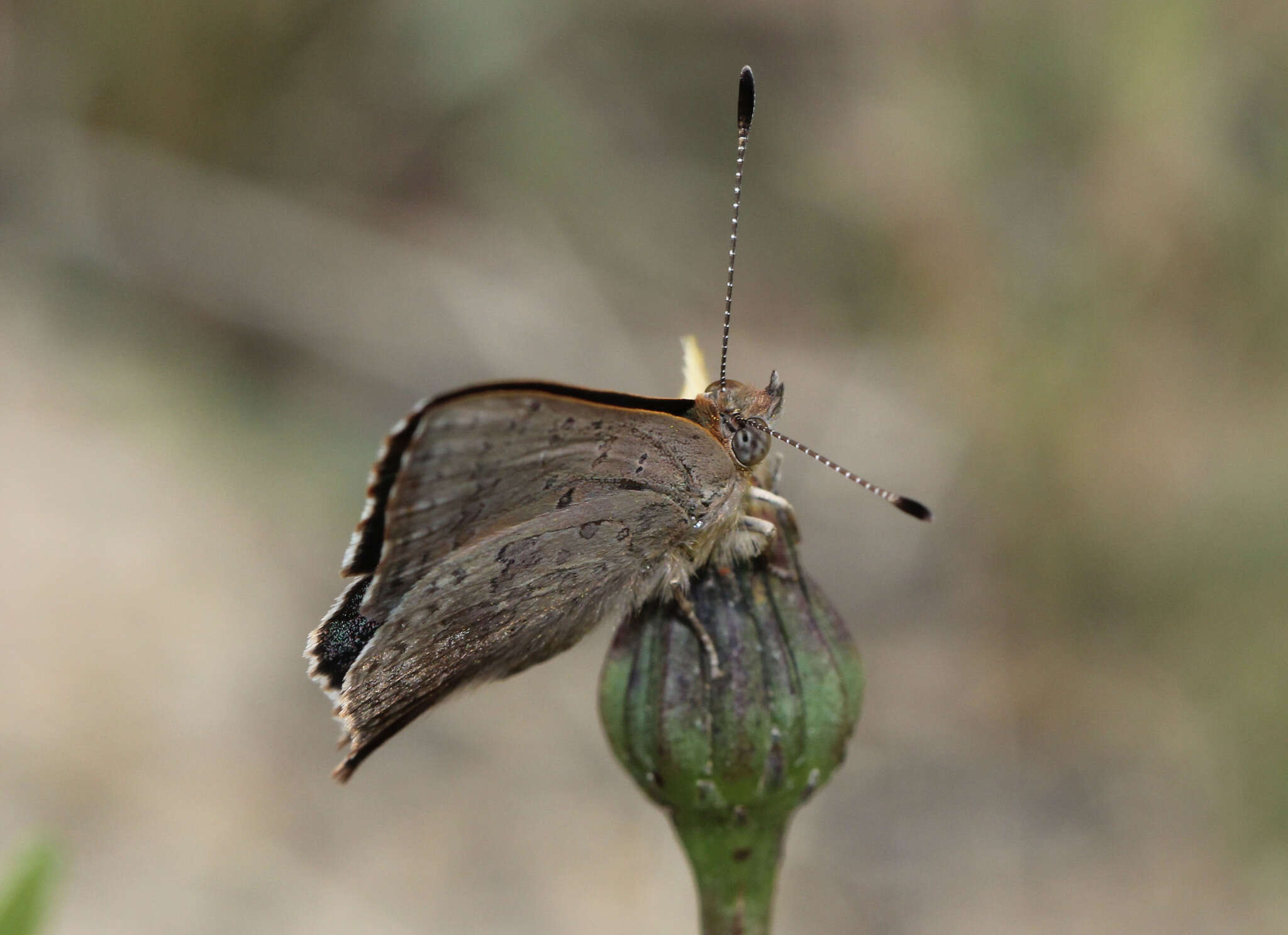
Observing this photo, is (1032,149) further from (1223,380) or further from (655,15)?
(655,15)

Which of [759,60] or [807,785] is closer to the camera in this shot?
[807,785]

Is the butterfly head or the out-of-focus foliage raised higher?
the butterfly head

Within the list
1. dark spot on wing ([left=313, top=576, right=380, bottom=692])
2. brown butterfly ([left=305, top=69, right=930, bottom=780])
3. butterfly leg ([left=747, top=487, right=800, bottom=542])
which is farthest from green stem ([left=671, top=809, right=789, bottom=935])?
dark spot on wing ([left=313, top=576, right=380, bottom=692])

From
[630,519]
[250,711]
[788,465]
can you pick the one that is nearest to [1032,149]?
[788,465]

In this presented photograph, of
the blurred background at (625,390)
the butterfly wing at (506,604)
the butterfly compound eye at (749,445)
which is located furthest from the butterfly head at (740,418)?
the blurred background at (625,390)

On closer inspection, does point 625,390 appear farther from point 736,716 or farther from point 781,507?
point 736,716

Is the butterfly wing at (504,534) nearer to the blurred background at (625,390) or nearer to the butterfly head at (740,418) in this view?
the butterfly head at (740,418)

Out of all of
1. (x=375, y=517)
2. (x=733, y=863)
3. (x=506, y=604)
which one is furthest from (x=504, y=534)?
(x=733, y=863)

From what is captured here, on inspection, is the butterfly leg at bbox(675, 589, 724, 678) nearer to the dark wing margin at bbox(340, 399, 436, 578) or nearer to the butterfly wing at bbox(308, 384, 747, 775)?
the butterfly wing at bbox(308, 384, 747, 775)
